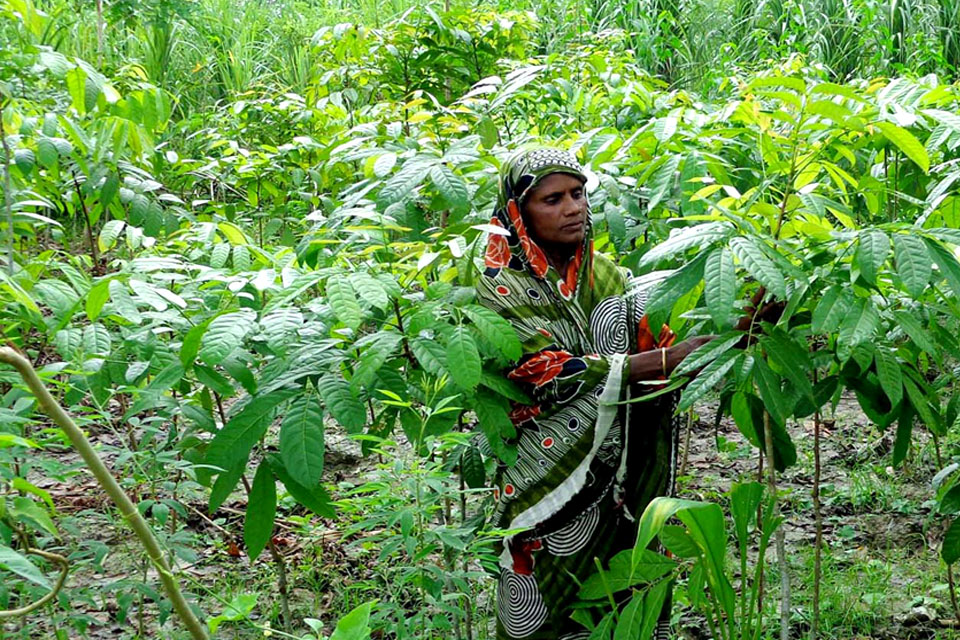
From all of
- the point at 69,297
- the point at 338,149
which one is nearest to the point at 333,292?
the point at 69,297

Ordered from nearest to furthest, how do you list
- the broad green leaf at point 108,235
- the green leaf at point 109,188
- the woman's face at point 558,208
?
the woman's face at point 558,208 → the broad green leaf at point 108,235 → the green leaf at point 109,188

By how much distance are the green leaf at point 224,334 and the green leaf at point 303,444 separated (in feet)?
0.63

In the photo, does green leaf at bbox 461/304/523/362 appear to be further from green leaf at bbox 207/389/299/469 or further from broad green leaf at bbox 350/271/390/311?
green leaf at bbox 207/389/299/469

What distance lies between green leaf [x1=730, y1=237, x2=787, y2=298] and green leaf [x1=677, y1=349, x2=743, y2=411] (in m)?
0.22

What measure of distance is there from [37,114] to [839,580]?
2.89 metres

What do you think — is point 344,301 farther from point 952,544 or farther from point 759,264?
point 952,544

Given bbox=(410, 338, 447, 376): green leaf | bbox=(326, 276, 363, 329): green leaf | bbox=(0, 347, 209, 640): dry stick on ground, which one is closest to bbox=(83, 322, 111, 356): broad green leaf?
bbox=(326, 276, 363, 329): green leaf

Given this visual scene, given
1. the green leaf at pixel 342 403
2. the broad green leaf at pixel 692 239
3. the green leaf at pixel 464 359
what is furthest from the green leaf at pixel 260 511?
the broad green leaf at pixel 692 239

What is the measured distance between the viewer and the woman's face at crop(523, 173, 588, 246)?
8.15 feet

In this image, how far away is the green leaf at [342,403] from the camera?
6.99 ft

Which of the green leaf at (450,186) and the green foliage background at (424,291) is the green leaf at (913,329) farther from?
the green leaf at (450,186)

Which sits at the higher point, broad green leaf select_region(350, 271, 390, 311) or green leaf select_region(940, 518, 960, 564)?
broad green leaf select_region(350, 271, 390, 311)

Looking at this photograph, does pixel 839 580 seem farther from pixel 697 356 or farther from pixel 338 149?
pixel 338 149

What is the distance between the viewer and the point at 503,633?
2.77m
